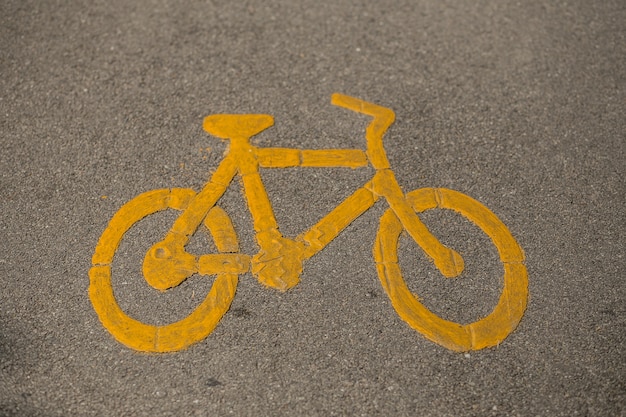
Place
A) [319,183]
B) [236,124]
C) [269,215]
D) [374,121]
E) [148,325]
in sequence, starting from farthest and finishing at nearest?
[374,121] → [236,124] → [319,183] → [269,215] → [148,325]

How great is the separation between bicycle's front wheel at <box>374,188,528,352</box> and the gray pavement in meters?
0.06

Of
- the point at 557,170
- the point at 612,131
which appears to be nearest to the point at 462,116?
the point at 557,170

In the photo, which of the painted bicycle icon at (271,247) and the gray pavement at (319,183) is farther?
the painted bicycle icon at (271,247)

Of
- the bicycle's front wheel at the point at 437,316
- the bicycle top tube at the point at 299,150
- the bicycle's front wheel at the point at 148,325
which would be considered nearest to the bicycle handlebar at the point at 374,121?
the bicycle top tube at the point at 299,150

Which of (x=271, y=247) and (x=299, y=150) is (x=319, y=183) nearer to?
(x=299, y=150)

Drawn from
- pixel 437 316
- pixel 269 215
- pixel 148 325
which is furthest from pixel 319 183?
pixel 148 325

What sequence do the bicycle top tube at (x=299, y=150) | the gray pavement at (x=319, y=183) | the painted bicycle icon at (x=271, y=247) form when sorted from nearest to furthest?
the gray pavement at (x=319, y=183)
the painted bicycle icon at (x=271, y=247)
the bicycle top tube at (x=299, y=150)

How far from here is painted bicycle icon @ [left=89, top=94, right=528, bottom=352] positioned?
10.2ft

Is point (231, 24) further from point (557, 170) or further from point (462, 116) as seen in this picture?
point (557, 170)

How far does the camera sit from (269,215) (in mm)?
3418

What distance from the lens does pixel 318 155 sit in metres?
3.71

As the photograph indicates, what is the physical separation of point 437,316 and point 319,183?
1.10 metres

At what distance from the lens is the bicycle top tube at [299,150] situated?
3691 millimetres

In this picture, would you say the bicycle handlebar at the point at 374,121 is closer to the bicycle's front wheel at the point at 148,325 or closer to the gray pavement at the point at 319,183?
the gray pavement at the point at 319,183
